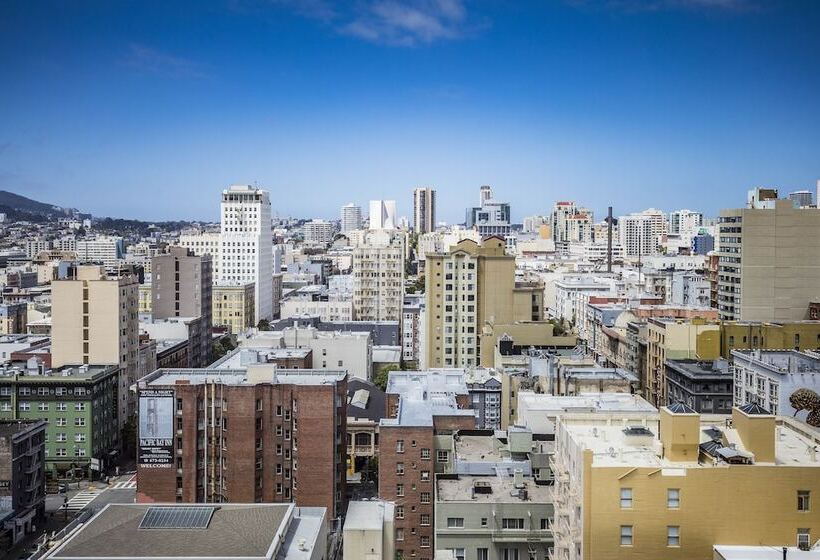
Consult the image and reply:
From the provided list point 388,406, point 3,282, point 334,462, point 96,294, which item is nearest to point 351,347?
point 96,294

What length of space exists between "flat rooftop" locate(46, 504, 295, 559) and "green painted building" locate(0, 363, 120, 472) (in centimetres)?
3129

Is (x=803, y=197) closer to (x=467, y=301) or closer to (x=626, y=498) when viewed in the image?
(x=467, y=301)

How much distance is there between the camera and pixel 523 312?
79.8 meters

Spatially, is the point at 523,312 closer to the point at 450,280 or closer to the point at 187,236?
the point at 450,280

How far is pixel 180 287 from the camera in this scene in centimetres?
9231

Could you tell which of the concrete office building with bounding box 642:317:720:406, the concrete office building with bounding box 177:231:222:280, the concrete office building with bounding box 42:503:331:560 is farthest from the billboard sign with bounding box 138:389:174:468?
the concrete office building with bounding box 177:231:222:280

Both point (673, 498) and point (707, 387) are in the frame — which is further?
point (707, 387)

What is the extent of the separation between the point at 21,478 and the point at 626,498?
38376 millimetres

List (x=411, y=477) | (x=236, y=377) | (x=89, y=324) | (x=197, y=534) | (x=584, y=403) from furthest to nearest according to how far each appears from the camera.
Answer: (x=89, y=324), (x=236, y=377), (x=584, y=403), (x=411, y=477), (x=197, y=534)

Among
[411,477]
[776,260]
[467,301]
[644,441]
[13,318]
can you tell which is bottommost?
[411,477]

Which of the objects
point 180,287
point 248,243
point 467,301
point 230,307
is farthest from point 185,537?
point 248,243

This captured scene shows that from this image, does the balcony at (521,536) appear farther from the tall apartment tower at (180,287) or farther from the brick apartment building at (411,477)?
the tall apartment tower at (180,287)

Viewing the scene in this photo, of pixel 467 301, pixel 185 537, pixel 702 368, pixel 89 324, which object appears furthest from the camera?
pixel 467 301

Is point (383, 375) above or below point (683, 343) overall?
below
